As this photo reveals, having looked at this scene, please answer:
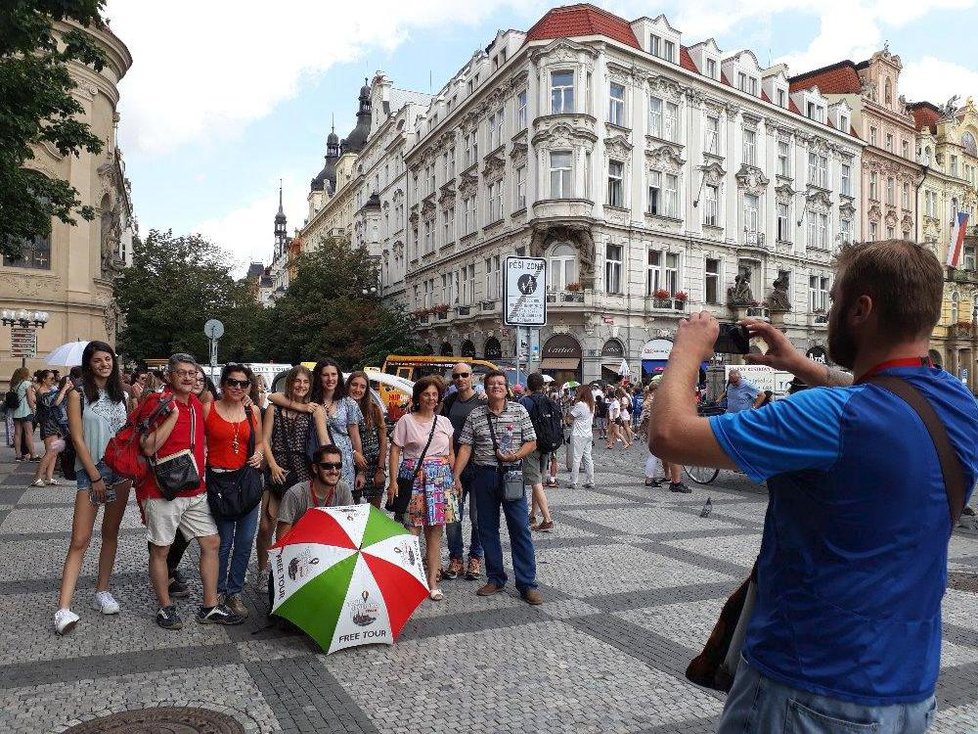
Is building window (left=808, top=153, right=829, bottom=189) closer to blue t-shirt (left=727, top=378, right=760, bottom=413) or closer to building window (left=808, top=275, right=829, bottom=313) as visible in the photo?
building window (left=808, top=275, right=829, bottom=313)

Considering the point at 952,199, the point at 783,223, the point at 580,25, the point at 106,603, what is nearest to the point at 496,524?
the point at 106,603

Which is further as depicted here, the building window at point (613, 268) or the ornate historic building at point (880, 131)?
the ornate historic building at point (880, 131)

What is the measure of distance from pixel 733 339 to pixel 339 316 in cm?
4648

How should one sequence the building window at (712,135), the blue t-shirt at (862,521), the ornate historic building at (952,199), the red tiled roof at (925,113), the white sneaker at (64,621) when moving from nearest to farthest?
the blue t-shirt at (862,521) < the white sneaker at (64,621) < the building window at (712,135) < the ornate historic building at (952,199) < the red tiled roof at (925,113)

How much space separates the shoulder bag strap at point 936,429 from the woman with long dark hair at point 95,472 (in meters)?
5.32

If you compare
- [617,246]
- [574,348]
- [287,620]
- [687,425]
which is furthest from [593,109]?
[687,425]

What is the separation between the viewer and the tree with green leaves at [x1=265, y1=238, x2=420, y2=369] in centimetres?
4675

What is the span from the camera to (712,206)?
127 feet

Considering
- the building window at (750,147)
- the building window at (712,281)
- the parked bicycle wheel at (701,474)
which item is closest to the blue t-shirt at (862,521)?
the parked bicycle wheel at (701,474)

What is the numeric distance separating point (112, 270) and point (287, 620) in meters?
36.7

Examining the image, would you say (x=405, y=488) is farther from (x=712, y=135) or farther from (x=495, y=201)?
(x=712, y=135)

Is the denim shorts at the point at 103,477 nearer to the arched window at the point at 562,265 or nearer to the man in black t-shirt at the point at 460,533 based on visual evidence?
the man in black t-shirt at the point at 460,533

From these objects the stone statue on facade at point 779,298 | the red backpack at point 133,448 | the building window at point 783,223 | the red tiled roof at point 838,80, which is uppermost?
the red tiled roof at point 838,80

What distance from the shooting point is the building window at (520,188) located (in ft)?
117
